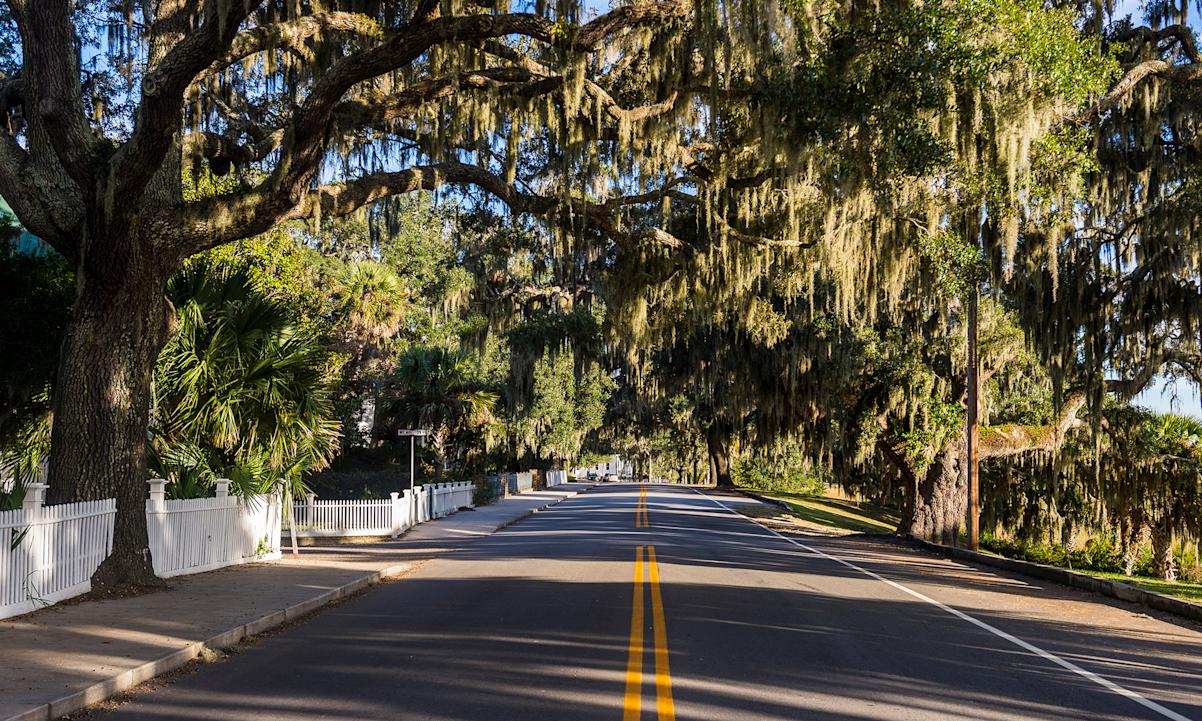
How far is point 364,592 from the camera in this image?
1284 centimetres

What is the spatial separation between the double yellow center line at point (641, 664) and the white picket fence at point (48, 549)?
5883 mm

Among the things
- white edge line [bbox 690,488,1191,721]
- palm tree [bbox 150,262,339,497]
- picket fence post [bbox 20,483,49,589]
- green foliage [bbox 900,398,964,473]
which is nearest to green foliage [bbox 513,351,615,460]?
green foliage [bbox 900,398,964,473]

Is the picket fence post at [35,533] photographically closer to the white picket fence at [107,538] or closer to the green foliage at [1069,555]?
the white picket fence at [107,538]

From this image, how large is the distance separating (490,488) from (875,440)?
18532 millimetres

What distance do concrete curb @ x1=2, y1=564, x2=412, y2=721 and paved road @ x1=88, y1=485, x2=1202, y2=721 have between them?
0.23 m

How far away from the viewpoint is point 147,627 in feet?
29.5

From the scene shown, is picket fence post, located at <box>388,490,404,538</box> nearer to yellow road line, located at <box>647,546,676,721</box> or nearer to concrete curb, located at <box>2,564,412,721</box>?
concrete curb, located at <box>2,564,412,721</box>

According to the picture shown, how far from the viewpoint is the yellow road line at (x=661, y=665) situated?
6078 mm

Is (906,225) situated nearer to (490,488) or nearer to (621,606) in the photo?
(621,606)

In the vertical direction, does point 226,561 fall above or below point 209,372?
below

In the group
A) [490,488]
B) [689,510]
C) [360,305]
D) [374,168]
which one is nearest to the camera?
[374,168]

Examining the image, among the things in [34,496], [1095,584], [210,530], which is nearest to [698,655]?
[34,496]

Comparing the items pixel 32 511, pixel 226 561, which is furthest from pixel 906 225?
pixel 32 511

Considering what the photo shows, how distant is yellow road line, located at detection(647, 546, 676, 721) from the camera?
6.08m
